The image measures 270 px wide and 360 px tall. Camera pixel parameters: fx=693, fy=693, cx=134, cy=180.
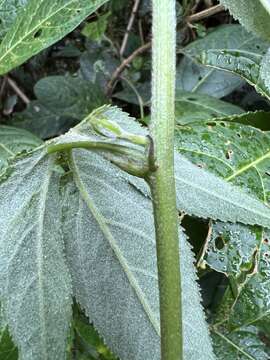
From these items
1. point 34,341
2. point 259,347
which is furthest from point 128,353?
point 259,347

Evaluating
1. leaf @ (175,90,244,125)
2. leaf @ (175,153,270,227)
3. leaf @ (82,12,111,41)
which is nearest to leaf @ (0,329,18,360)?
leaf @ (175,153,270,227)

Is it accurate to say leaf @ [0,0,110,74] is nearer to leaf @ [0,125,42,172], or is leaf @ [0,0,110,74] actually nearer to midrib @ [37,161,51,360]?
leaf @ [0,125,42,172]

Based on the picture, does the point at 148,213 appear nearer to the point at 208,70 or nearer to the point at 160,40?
the point at 160,40

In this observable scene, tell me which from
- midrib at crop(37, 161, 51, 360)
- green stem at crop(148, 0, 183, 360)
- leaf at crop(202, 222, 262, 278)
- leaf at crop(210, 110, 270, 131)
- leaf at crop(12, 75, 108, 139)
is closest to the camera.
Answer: green stem at crop(148, 0, 183, 360)

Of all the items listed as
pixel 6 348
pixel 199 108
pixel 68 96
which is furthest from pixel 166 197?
pixel 68 96

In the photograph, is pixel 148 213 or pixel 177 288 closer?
pixel 177 288

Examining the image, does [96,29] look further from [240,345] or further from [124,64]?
[240,345]
